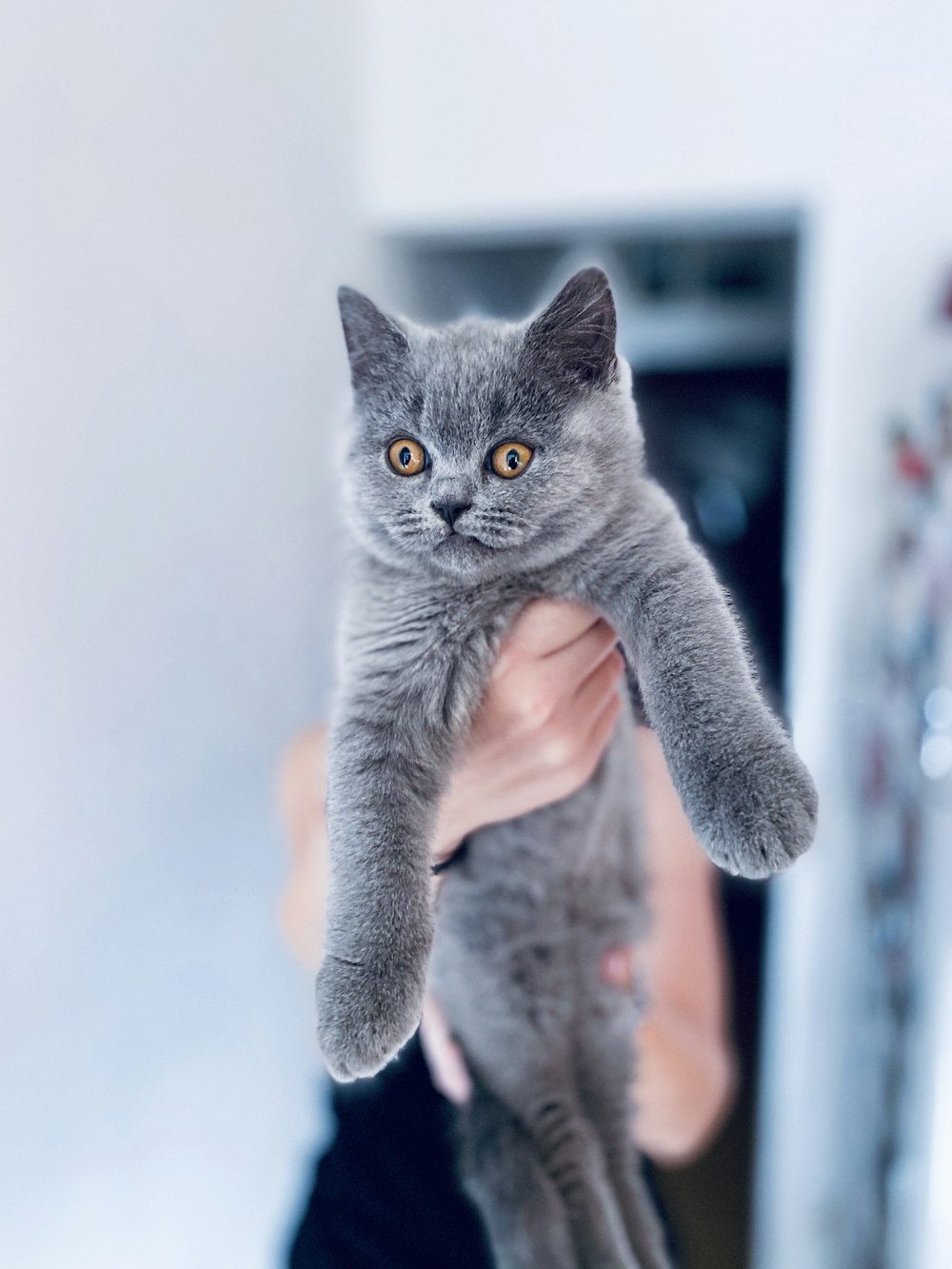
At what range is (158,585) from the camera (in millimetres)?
929

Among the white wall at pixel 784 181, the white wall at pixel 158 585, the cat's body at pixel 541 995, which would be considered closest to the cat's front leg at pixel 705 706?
the cat's body at pixel 541 995

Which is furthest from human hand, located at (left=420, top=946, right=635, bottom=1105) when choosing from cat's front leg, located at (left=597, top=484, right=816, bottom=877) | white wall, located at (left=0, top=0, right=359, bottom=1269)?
white wall, located at (left=0, top=0, right=359, bottom=1269)

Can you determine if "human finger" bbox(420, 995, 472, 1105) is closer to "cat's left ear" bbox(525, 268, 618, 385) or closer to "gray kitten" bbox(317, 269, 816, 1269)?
"gray kitten" bbox(317, 269, 816, 1269)

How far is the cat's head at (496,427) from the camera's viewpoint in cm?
38

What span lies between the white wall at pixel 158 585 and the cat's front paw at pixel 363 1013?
422mm

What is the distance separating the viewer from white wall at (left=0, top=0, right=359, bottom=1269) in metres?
0.73

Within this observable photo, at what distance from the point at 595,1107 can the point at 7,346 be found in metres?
0.72

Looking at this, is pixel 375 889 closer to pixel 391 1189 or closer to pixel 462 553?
pixel 462 553

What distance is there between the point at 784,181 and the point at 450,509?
1.03m

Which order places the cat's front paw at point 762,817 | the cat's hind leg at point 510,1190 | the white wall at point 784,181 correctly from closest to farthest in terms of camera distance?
the cat's front paw at point 762,817, the cat's hind leg at point 510,1190, the white wall at point 784,181

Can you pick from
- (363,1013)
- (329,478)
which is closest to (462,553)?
(363,1013)

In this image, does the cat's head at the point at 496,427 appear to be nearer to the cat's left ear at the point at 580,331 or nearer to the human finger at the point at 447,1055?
the cat's left ear at the point at 580,331

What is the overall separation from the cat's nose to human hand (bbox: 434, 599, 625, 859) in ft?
0.28

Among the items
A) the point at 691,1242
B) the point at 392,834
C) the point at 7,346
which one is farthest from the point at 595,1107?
the point at 691,1242
